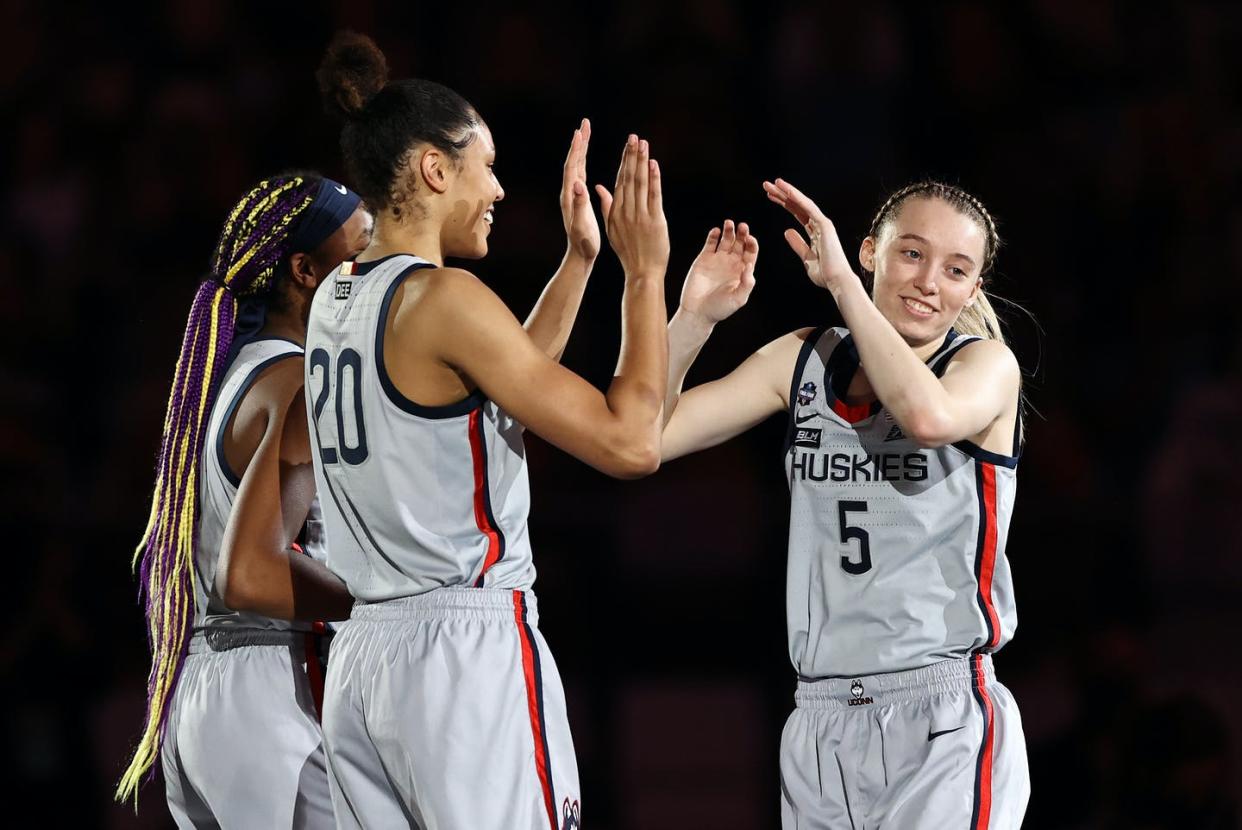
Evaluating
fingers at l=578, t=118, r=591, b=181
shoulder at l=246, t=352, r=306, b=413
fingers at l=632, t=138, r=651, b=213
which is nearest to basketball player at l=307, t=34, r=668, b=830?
fingers at l=632, t=138, r=651, b=213

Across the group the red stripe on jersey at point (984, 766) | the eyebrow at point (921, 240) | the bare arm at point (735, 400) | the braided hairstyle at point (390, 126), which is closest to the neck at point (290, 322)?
the braided hairstyle at point (390, 126)

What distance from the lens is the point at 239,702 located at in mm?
3248

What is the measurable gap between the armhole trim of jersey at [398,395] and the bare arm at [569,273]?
0.55 m

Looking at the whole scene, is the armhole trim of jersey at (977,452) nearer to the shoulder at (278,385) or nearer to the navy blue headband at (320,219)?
the shoulder at (278,385)

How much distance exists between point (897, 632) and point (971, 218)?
0.89 metres

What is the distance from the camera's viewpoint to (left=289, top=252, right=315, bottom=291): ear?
11.6 ft

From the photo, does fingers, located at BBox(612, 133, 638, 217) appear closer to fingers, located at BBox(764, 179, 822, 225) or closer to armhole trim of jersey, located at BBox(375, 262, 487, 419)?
fingers, located at BBox(764, 179, 822, 225)

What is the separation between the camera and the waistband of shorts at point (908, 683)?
3.01m

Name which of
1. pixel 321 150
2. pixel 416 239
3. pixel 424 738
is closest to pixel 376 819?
pixel 424 738

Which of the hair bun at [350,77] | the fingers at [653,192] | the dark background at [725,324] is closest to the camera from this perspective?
the fingers at [653,192]

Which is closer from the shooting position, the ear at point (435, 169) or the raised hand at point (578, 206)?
the ear at point (435, 169)

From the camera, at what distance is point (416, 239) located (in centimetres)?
289

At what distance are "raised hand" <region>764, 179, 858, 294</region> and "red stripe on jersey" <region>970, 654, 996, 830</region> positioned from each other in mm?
845

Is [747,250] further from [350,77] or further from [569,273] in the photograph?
[350,77]
